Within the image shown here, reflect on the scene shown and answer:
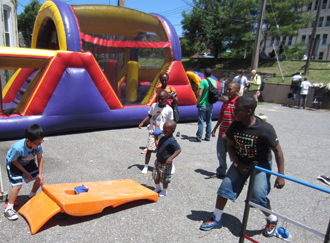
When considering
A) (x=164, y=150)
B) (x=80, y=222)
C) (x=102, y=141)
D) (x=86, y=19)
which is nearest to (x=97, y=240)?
(x=80, y=222)

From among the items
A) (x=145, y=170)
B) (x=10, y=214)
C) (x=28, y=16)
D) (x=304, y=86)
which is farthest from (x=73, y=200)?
(x=28, y=16)

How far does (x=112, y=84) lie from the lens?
744cm

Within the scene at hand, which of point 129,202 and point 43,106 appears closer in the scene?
point 129,202

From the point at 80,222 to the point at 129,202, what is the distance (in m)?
0.71

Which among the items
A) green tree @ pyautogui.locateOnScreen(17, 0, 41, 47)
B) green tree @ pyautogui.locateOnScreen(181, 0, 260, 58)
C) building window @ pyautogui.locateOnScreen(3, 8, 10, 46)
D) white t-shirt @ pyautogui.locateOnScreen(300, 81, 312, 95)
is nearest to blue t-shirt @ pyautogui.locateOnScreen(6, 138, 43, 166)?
building window @ pyautogui.locateOnScreen(3, 8, 10, 46)

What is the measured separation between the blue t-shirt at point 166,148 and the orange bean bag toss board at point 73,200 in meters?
0.49

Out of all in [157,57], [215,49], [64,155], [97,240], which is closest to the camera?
[97,240]

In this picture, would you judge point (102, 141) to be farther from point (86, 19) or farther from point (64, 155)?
point (86, 19)

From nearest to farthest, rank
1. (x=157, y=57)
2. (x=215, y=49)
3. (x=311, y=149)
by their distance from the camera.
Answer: (x=311, y=149)
(x=157, y=57)
(x=215, y=49)

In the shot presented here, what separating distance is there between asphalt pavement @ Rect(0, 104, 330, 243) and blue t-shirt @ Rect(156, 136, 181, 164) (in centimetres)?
61

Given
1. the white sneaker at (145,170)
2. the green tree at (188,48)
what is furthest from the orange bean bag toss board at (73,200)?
the green tree at (188,48)

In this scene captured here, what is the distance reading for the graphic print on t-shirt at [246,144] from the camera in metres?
2.62

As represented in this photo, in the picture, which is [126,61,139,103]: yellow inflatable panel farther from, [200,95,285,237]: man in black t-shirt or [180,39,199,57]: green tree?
[180,39,199,57]: green tree

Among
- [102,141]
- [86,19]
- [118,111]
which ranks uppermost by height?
[86,19]
